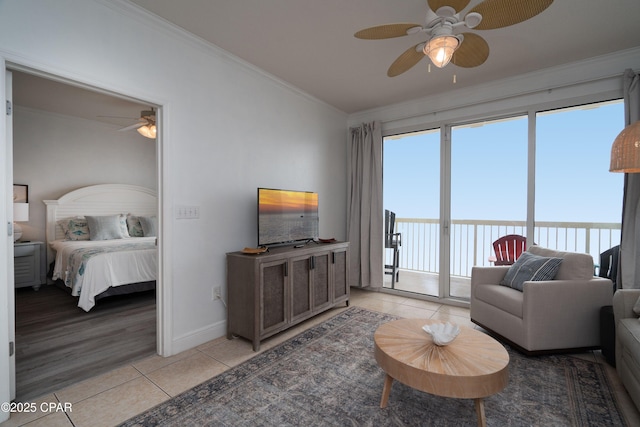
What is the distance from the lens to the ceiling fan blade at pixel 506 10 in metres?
1.50

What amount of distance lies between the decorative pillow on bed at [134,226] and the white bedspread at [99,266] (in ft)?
3.05

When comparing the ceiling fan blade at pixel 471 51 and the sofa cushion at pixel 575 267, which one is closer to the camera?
the ceiling fan blade at pixel 471 51

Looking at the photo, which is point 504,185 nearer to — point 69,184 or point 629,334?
point 629,334

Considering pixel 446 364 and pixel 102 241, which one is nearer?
pixel 446 364

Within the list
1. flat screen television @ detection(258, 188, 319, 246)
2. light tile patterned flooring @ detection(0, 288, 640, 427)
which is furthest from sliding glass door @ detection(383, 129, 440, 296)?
light tile patterned flooring @ detection(0, 288, 640, 427)

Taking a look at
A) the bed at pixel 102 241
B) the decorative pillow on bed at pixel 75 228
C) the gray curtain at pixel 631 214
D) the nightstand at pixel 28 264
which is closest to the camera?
the gray curtain at pixel 631 214

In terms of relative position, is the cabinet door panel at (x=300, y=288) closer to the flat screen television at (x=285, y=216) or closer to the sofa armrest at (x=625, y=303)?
the flat screen television at (x=285, y=216)

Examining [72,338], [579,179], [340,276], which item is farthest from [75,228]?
[579,179]

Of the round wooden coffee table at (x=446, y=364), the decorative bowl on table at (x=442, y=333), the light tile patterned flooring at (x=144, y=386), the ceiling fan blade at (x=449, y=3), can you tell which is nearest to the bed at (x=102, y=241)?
the light tile patterned flooring at (x=144, y=386)

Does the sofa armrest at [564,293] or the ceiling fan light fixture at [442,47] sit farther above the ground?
the ceiling fan light fixture at [442,47]

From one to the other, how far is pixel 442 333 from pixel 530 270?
4.74 feet

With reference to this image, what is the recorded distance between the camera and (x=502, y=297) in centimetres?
262

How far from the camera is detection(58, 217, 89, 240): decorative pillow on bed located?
4.61m

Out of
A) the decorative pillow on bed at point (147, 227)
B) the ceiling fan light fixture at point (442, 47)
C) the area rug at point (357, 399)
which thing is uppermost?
the ceiling fan light fixture at point (442, 47)
